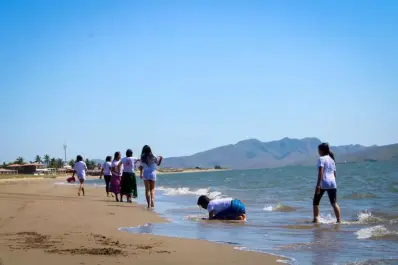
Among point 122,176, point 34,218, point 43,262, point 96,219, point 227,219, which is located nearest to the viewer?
point 43,262

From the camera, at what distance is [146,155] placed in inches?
489

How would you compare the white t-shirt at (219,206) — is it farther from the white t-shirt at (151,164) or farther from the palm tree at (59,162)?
the palm tree at (59,162)

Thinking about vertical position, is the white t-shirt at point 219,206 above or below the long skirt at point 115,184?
below

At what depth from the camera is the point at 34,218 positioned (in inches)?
315

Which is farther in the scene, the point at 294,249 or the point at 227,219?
the point at 227,219

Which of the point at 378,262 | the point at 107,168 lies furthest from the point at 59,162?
the point at 378,262

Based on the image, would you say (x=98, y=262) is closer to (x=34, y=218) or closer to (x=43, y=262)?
(x=43, y=262)

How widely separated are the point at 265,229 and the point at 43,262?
15.3 feet

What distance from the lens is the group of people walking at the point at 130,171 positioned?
12.4 metres

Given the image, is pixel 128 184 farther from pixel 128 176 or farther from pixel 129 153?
pixel 129 153

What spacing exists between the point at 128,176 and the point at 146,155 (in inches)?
78.6

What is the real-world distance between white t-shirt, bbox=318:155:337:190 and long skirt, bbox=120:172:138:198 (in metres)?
6.22

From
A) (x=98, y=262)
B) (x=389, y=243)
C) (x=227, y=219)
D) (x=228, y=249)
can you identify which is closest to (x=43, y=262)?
(x=98, y=262)

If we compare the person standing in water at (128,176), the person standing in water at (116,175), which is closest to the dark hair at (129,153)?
the person standing in water at (128,176)
